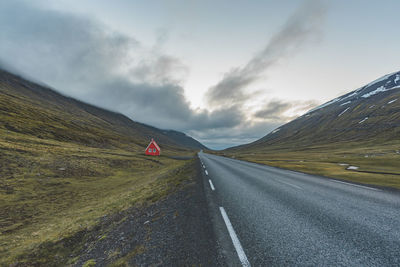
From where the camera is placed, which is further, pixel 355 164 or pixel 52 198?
pixel 355 164

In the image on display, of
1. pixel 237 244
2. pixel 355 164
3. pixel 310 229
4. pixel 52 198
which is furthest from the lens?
pixel 355 164

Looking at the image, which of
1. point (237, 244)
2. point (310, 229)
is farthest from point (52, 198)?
point (310, 229)

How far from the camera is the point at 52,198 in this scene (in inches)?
571

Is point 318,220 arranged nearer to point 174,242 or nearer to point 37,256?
point 174,242

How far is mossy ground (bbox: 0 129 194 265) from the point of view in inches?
280

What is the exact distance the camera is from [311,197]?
845 cm

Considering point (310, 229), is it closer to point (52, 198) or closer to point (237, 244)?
point (237, 244)

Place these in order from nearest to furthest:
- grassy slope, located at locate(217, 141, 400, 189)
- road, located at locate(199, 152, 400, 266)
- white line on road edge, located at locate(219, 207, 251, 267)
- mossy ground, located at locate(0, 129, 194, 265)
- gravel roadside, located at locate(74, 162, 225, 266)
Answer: white line on road edge, located at locate(219, 207, 251, 267) → road, located at locate(199, 152, 400, 266) → gravel roadside, located at locate(74, 162, 225, 266) → mossy ground, located at locate(0, 129, 194, 265) → grassy slope, located at locate(217, 141, 400, 189)

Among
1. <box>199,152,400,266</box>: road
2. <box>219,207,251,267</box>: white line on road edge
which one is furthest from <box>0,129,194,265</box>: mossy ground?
<box>199,152,400,266</box>: road

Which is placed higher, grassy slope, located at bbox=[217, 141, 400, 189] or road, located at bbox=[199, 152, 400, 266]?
road, located at bbox=[199, 152, 400, 266]

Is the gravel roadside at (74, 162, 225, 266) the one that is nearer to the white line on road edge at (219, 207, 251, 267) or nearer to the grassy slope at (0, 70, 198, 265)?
the white line on road edge at (219, 207, 251, 267)

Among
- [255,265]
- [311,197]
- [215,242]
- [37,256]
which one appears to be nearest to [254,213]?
[215,242]

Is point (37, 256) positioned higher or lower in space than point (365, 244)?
lower

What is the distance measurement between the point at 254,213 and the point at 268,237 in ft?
5.96
